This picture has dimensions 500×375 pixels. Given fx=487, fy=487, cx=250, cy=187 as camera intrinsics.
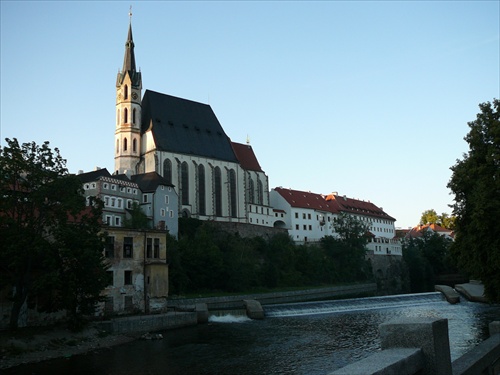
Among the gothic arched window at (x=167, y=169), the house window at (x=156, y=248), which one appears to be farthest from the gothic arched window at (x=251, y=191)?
the house window at (x=156, y=248)

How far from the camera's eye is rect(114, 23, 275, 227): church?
87.3 metres

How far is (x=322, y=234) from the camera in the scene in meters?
112

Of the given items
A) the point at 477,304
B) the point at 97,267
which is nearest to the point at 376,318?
the point at 477,304

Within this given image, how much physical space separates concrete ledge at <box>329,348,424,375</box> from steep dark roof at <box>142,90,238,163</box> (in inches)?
3263

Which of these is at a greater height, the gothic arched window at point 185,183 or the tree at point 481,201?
the gothic arched window at point 185,183

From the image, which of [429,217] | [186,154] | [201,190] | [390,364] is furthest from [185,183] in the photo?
[429,217]

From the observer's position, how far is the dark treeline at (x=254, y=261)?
205 ft

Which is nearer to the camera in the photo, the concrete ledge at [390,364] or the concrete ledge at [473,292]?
the concrete ledge at [390,364]

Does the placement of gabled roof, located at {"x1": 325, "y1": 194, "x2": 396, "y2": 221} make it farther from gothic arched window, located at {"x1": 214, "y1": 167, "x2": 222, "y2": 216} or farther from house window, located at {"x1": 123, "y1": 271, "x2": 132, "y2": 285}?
house window, located at {"x1": 123, "y1": 271, "x2": 132, "y2": 285}

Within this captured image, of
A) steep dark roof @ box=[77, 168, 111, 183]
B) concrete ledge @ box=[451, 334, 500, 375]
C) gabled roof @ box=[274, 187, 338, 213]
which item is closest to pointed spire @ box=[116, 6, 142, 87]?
steep dark roof @ box=[77, 168, 111, 183]

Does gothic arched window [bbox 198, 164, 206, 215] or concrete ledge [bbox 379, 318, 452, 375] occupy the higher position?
gothic arched window [bbox 198, 164, 206, 215]

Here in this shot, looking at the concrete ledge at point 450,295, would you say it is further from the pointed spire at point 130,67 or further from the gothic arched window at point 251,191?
the pointed spire at point 130,67

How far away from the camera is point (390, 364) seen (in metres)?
4.93

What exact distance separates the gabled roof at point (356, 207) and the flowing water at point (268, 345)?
248 ft
